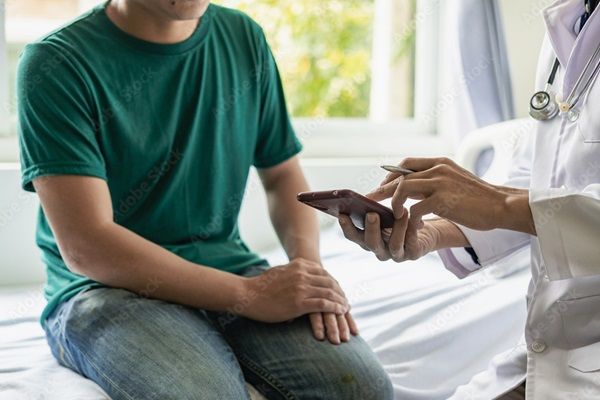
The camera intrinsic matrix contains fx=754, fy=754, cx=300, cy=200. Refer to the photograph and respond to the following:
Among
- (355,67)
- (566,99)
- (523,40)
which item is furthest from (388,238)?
(355,67)

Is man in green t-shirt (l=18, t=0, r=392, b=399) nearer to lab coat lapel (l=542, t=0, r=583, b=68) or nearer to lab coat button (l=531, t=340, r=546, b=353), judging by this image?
lab coat button (l=531, t=340, r=546, b=353)

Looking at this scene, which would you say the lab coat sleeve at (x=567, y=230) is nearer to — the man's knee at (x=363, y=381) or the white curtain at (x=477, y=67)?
the man's knee at (x=363, y=381)

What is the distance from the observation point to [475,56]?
225 centimetres

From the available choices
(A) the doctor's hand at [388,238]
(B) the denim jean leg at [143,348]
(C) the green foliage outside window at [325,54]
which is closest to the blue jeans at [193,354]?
(B) the denim jean leg at [143,348]

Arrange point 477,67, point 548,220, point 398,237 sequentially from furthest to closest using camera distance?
point 477,67 < point 398,237 < point 548,220

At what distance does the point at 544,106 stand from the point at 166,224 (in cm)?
70

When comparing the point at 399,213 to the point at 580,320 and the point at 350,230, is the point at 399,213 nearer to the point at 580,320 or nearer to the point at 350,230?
the point at 350,230

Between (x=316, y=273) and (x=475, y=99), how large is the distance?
1.13 metres

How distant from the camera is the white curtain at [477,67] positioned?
2227 millimetres

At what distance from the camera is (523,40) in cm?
238

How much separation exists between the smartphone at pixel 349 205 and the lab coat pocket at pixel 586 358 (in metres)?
0.32

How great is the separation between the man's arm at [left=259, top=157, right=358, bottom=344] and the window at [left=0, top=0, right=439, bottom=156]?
2.74ft

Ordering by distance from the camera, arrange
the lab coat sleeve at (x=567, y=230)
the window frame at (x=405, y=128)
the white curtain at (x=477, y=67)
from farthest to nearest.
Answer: the window frame at (x=405, y=128), the white curtain at (x=477, y=67), the lab coat sleeve at (x=567, y=230)

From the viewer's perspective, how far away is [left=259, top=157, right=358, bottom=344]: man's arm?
1.49 metres
